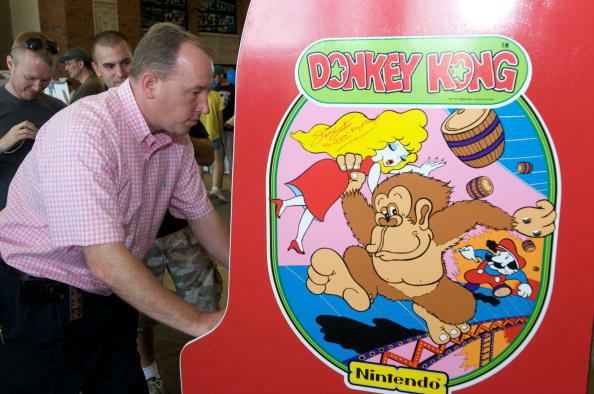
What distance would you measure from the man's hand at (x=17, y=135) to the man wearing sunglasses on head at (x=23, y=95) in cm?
4

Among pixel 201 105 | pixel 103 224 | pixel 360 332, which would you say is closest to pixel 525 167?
pixel 360 332

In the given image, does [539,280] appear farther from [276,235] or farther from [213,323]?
[213,323]

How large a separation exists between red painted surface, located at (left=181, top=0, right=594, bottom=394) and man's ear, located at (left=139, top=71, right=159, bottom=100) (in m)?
0.32

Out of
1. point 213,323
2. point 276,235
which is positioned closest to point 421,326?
point 276,235

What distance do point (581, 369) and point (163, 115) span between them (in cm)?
104

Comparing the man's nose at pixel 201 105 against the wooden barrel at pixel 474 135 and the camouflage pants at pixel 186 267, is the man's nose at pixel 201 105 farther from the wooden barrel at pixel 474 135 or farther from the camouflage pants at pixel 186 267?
the camouflage pants at pixel 186 267

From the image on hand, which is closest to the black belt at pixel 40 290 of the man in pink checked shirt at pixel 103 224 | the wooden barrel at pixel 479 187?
the man in pink checked shirt at pixel 103 224

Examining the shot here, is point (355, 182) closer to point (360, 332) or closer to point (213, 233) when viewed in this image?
point (360, 332)

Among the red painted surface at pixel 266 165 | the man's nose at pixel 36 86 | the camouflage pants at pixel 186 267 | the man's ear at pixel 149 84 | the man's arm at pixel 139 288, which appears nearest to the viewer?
the red painted surface at pixel 266 165

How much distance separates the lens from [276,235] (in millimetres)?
1085

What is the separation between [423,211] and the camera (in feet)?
3.27

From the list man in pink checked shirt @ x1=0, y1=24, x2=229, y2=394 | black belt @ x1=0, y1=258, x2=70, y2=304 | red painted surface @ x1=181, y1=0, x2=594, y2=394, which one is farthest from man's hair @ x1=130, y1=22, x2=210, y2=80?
black belt @ x1=0, y1=258, x2=70, y2=304

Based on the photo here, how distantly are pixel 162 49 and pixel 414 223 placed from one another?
0.70m

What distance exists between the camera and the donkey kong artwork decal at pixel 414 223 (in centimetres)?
94
